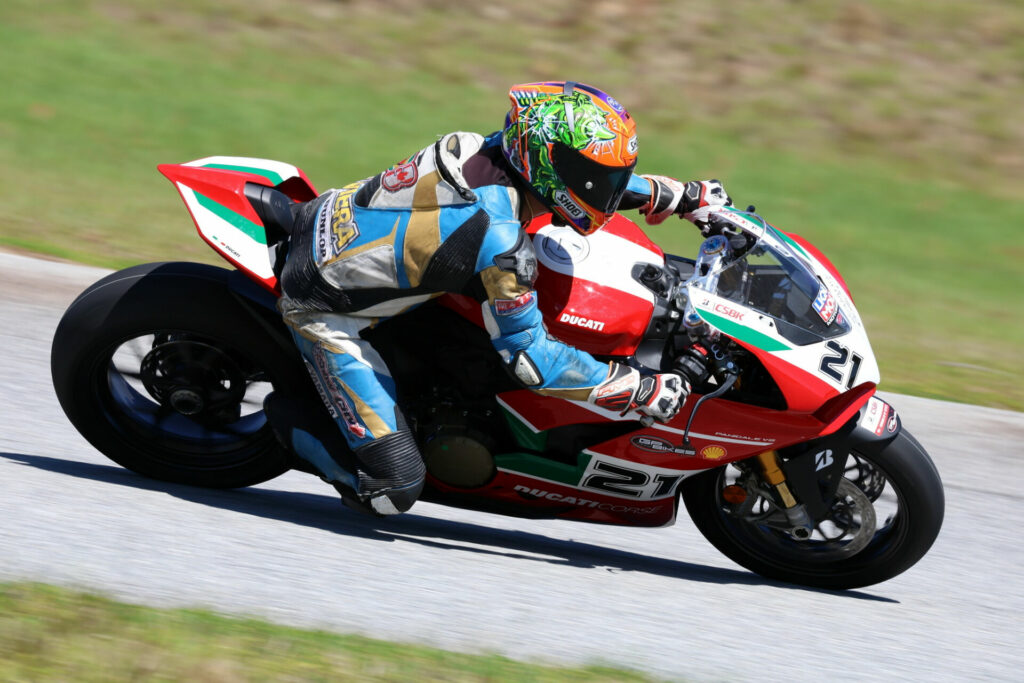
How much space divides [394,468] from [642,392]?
888 mm

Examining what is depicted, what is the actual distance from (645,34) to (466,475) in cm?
1067

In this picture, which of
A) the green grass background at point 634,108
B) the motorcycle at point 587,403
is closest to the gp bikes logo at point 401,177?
the motorcycle at point 587,403

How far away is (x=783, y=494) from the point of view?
4160 millimetres

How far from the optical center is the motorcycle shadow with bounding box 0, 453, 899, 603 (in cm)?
439

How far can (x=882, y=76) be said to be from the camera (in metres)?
13.4

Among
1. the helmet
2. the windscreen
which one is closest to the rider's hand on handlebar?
the windscreen

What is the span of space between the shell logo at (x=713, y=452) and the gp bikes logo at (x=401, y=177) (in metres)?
1.33

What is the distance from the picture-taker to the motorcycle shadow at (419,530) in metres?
4.39

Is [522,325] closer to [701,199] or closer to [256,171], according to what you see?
[701,199]

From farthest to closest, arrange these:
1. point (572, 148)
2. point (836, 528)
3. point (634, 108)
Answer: point (634, 108)
point (836, 528)
point (572, 148)

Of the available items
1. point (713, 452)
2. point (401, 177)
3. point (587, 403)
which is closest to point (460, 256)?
point (401, 177)

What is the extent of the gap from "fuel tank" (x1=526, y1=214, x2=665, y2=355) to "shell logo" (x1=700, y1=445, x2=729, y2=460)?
0.43m

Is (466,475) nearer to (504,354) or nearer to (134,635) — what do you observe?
(504,354)

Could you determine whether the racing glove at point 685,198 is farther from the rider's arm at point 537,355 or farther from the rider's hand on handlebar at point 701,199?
the rider's arm at point 537,355
